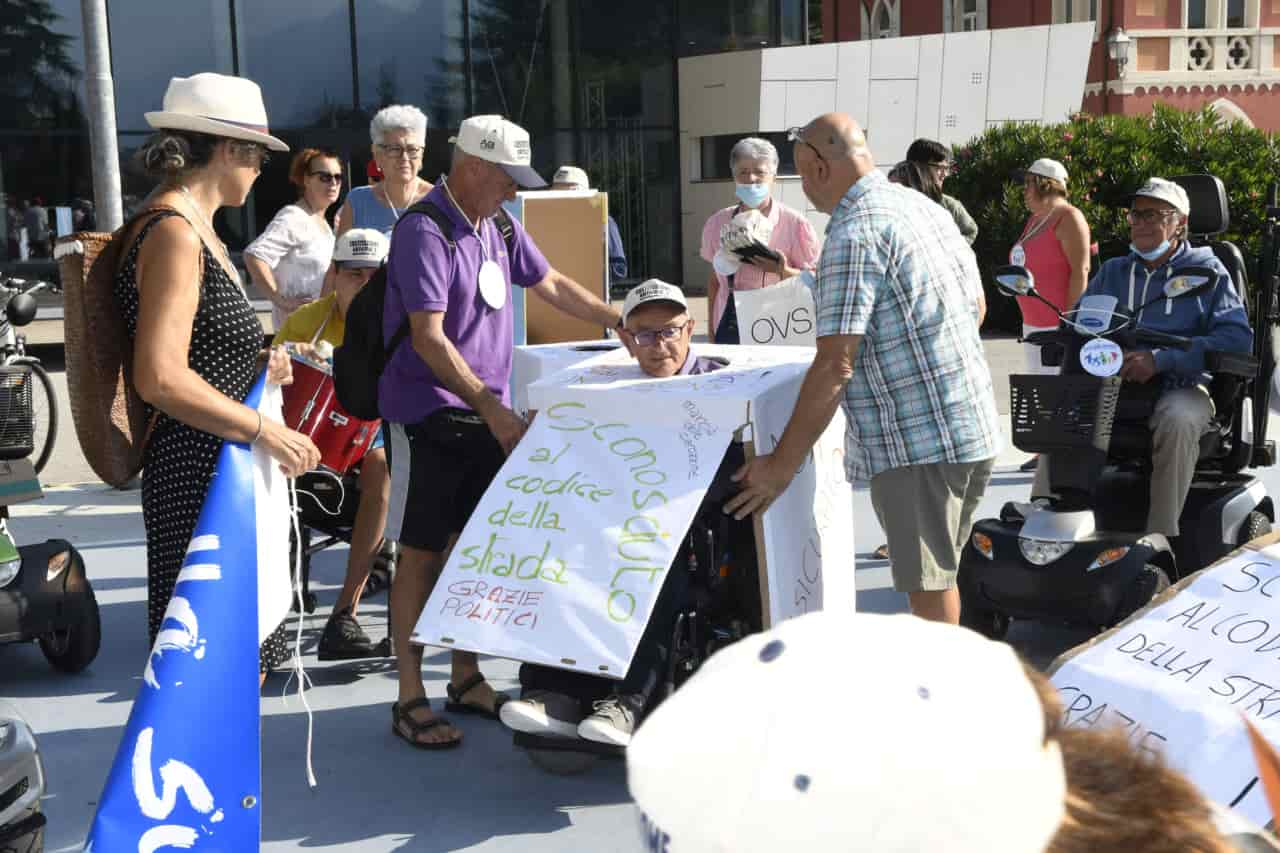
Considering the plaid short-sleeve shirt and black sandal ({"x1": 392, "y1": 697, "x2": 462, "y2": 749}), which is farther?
black sandal ({"x1": 392, "y1": 697, "x2": 462, "y2": 749})

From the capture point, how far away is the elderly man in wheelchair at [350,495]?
521cm

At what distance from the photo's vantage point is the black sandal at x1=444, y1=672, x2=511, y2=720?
4641mm

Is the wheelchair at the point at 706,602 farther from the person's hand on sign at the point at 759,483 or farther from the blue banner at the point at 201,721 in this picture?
the blue banner at the point at 201,721

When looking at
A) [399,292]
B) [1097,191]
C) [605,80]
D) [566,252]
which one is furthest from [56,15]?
[399,292]

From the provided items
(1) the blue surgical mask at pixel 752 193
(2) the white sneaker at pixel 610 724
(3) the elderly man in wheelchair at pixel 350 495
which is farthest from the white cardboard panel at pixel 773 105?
(2) the white sneaker at pixel 610 724

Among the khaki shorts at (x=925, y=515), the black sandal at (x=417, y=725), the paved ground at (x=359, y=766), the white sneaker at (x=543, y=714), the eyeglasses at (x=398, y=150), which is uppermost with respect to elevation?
the eyeglasses at (x=398, y=150)

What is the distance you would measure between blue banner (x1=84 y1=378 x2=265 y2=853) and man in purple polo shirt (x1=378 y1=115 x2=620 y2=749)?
1.11 m

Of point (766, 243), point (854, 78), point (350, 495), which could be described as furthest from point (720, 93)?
point (350, 495)

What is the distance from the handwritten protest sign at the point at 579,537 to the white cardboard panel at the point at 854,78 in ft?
61.9

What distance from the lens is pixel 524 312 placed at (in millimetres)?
6480

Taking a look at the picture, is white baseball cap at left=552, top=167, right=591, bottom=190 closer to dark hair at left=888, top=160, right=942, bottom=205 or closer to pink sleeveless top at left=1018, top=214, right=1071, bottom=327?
pink sleeveless top at left=1018, top=214, right=1071, bottom=327

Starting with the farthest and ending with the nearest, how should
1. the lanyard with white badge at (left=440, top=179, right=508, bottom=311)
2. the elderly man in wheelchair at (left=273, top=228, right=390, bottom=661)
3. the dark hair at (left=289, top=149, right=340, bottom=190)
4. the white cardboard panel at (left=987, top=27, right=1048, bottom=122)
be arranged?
1. the white cardboard panel at (left=987, top=27, right=1048, bottom=122)
2. the dark hair at (left=289, top=149, right=340, bottom=190)
3. the elderly man in wheelchair at (left=273, top=228, right=390, bottom=661)
4. the lanyard with white badge at (left=440, top=179, right=508, bottom=311)

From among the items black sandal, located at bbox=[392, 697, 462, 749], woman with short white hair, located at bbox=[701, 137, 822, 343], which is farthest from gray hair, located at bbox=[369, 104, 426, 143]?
black sandal, located at bbox=[392, 697, 462, 749]

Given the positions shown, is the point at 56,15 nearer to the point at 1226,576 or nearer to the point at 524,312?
the point at 524,312
